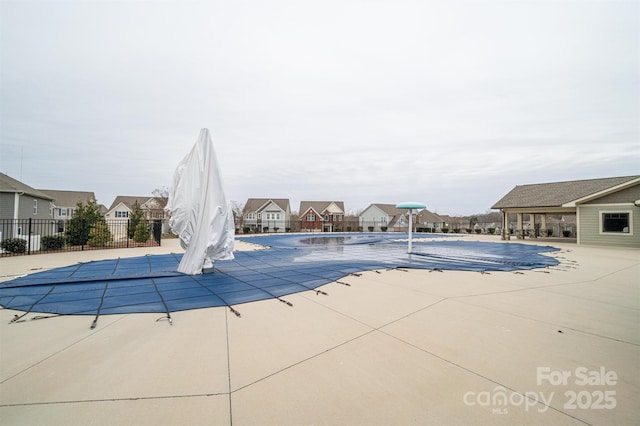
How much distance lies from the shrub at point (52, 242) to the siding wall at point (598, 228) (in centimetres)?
2805

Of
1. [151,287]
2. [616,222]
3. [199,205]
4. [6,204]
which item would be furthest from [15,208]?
[616,222]

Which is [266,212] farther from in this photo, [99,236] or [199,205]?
[199,205]

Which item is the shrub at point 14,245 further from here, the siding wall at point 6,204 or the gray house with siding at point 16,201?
the siding wall at point 6,204

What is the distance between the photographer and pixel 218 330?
3055mm

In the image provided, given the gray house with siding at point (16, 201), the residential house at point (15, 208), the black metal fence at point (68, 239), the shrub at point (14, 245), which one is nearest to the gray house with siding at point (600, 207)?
the black metal fence at point (68, 239)

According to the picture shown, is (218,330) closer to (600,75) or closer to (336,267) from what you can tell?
(336,267)

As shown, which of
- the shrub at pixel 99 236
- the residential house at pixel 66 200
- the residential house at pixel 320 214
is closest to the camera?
the shrub at pixel 99 236

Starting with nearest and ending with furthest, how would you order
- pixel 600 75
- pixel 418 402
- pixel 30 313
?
pixel 418 402 < pixel 30 313 < pixel 600 75

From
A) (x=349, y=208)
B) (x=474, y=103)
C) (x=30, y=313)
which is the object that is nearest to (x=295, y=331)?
(x=30, y=313)

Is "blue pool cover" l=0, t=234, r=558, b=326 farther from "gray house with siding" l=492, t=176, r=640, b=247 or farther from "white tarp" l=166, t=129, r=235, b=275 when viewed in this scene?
"gray house with siding" l=492, t=176, r=640, b=247

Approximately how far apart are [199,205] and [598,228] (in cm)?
2170

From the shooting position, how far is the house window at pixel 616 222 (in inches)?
556

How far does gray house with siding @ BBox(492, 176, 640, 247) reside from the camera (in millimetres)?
13961

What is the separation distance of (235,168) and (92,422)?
3110 centimetres
